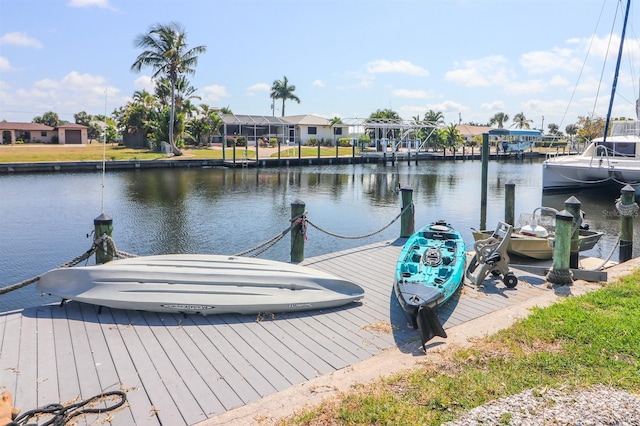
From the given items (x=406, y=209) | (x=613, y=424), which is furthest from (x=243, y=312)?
(x=406, y=209)

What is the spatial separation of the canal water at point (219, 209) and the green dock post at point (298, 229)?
154cm

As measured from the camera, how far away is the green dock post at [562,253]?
819cm

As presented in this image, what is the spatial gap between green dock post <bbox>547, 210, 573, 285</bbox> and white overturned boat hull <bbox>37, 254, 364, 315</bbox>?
12.3 feet

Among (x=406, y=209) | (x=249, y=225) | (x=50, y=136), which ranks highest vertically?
(x=50, y=136)

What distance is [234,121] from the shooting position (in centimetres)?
6147

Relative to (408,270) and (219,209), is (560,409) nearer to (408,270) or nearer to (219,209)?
(408,270)

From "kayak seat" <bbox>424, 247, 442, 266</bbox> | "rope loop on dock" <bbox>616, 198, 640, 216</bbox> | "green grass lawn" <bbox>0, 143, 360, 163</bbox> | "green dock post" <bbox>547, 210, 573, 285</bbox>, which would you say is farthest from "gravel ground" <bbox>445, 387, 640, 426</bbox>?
"green grass lawn" <bbox>0, 143, 360, 163</bbox>

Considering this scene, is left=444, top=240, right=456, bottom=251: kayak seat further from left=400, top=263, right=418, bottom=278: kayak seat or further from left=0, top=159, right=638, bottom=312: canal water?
left=0, top=159, right=638, bottom=312: canal water

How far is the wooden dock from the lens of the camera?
4371 mm

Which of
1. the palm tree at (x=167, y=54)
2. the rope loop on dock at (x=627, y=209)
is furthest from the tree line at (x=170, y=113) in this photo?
the rope loop on dock at (x=627, y=209)

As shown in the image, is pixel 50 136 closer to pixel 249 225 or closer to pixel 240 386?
pixel 249 225

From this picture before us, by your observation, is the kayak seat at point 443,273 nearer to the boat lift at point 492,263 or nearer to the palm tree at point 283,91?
the boat lift at point 492,263

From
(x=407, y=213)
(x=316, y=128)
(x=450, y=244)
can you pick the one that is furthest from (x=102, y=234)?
(x=316, y=128)

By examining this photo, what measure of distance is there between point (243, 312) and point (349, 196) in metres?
22.4
